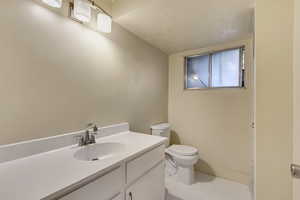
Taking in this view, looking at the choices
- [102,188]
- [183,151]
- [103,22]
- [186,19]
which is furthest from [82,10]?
[183,151]

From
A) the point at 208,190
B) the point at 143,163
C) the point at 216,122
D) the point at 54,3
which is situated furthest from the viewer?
the point at 216,122

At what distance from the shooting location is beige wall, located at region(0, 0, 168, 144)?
3.06ft

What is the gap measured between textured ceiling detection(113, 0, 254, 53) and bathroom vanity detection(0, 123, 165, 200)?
1.34m

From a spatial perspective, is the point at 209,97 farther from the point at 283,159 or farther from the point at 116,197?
the point at 116,197

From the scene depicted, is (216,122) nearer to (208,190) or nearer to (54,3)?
(208,190)

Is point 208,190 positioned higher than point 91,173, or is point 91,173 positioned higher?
point 91,173

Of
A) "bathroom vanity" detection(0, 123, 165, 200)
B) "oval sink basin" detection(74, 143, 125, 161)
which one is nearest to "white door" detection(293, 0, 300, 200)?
"bathroom vanity" detection(0, 123, 165, 200)

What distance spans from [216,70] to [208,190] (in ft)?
5.84

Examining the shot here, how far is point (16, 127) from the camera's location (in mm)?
953

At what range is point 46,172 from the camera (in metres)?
0.80

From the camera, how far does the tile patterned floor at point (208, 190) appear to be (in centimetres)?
177

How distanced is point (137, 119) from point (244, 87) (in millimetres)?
1580

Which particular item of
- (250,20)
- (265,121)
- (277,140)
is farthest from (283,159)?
(250,20)

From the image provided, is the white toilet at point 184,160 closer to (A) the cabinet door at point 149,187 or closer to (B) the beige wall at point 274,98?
(A) the cabinet door at point 149,187
